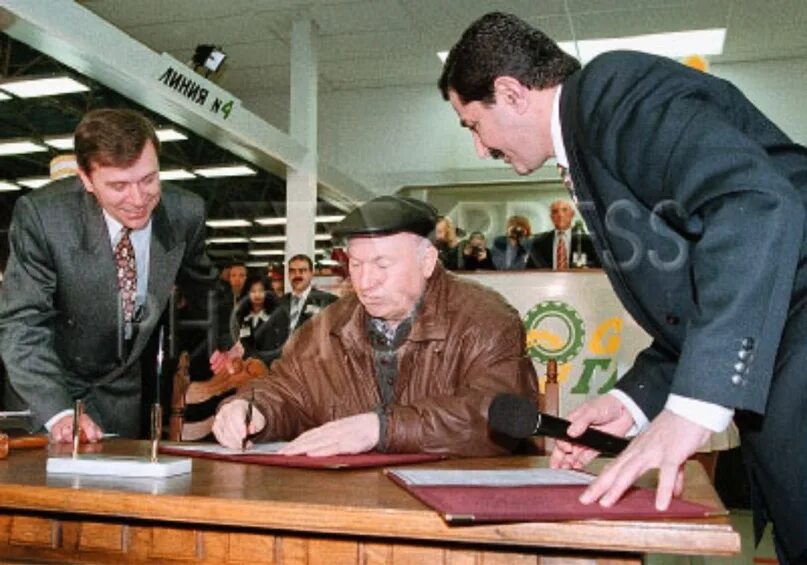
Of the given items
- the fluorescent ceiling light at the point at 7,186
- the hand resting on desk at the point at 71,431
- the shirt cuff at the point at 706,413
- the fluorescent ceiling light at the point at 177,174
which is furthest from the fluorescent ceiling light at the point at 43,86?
the shirt cuff at the point at 706,413

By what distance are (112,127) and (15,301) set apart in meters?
0.59

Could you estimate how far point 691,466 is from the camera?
1586 millimetres

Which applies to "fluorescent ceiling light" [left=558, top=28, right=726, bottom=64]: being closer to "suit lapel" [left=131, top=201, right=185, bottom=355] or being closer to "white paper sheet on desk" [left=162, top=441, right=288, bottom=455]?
"suit lapel" [left=131, top=201, right=185, bottom=355]

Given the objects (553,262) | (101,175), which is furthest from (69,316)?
(553,262)

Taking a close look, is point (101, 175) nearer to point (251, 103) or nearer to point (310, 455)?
point (310, 455)

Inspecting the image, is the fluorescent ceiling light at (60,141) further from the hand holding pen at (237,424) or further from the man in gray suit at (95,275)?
the hand holding pen at (237,424)

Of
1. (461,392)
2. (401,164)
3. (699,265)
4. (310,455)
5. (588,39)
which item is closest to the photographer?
(699,265)

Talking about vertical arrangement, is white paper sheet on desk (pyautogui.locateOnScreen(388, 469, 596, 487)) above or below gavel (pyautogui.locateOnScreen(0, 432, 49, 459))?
above

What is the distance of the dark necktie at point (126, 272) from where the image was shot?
2609mm

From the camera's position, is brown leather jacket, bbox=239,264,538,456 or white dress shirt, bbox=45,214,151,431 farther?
white dress shirt, bbox=45,214,151,431

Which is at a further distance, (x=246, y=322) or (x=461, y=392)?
(x=246, y=322)

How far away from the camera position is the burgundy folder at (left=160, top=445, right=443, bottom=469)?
1.43m

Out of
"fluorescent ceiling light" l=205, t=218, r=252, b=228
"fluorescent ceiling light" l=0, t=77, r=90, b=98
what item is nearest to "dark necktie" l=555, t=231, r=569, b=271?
"fluorescent ceiling light" l=0, t=77, r=90, b=98

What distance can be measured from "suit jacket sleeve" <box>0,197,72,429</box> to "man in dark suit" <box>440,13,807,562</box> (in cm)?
143
